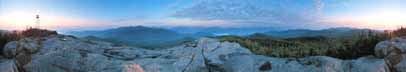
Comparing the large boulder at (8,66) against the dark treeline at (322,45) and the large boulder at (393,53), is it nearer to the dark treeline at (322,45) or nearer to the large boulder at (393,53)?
the dark treeline at (322,45)

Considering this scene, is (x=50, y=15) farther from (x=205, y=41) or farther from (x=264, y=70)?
(x=264, y=70)

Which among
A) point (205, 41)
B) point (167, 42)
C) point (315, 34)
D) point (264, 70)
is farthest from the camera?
point (315, 34)

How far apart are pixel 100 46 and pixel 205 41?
150cm

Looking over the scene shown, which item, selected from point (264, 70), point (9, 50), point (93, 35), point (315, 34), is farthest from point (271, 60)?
point (9, 50)

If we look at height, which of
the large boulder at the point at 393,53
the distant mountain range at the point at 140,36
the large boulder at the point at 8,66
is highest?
the distant mountain range at the point at 140,36

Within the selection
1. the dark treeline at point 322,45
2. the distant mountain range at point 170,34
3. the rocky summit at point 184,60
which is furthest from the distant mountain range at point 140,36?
the dark treeline at point 322,45

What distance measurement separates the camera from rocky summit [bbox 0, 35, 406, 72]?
23.7 ft

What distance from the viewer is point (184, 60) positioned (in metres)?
7.47

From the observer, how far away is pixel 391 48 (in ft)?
24.6

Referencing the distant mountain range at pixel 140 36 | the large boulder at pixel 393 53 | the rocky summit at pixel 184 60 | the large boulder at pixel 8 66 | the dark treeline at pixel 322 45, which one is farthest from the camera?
the distant mountain range at pixel 140 36

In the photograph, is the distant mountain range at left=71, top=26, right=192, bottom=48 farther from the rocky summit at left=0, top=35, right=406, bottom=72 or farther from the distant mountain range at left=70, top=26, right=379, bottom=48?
the rocky summit at left=0, top=35, right=406, bottom=72

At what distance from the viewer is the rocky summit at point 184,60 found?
23.7ft

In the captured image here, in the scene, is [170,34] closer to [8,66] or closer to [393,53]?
[8,66]

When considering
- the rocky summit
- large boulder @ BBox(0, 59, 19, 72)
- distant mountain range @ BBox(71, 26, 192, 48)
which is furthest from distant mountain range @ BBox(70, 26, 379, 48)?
large boulder @ BBox(0, 59, 19, 72)
